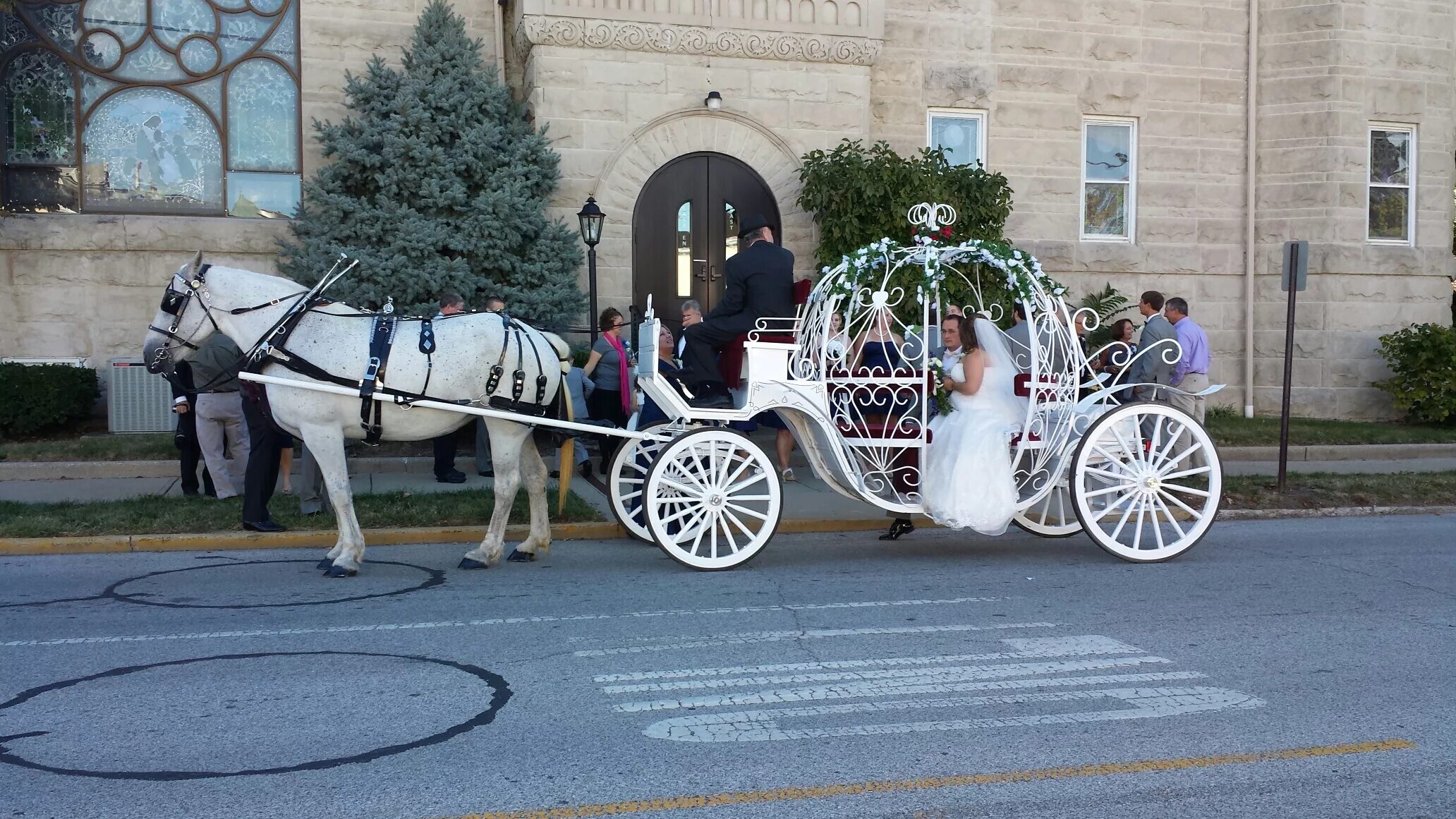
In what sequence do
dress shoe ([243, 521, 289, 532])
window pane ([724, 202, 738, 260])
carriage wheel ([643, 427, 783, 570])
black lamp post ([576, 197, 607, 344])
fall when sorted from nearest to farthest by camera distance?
carriage wheel ([643, 427, 783, 570]), dress shoe ([243, 521, 289, 532]), black lamp post ([576, 197, 607, 344]), window pane ([724, 202, 738, 260])

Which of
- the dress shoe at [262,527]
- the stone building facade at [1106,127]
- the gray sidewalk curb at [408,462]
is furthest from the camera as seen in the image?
the stone building facade at [1106,127]

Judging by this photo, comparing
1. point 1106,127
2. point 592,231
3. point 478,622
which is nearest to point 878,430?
point 478,622

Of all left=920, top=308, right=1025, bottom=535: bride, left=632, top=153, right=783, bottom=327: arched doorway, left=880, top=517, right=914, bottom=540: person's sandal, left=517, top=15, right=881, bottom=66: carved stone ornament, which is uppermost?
left=517, top=15, right=881, bottom=66: carved stone ornament

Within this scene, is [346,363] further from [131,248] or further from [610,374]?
[131,248]

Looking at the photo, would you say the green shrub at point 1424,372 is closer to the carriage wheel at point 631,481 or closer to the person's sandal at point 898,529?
the person's sandal at point 898,529

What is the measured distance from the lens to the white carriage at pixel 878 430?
Result: 29.0ft

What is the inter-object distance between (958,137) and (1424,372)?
7.67 metres

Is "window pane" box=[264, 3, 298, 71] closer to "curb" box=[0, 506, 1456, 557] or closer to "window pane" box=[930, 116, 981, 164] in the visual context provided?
"curb" box=[0, 506, 1456, 557]

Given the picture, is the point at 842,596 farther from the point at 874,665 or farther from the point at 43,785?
the point at 43,785

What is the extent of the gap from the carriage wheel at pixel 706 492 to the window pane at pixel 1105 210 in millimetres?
11973

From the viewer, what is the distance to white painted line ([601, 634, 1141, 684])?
5910mm

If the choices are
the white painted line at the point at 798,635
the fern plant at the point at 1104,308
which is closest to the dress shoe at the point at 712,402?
the white painted line at the point at 798,635

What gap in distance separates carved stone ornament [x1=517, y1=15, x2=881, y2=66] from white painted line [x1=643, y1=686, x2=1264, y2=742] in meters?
12.1

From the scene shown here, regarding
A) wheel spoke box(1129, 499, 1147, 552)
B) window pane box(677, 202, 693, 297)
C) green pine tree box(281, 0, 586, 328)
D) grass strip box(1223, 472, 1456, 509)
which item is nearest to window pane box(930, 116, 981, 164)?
window pane box(677, 202, 693, 297)
